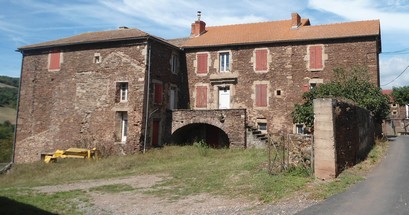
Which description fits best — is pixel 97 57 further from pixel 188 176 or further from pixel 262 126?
pixel 188 176

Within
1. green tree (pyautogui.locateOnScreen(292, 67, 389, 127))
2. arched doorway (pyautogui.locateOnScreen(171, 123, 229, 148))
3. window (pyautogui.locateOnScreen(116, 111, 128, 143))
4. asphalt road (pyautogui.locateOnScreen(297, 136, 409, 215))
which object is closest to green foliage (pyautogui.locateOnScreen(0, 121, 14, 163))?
window (pyautogui.locateOnScreen(116, 111, 128, 143))

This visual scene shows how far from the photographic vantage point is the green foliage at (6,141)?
3792 cm

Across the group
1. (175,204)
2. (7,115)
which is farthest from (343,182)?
(7,115)

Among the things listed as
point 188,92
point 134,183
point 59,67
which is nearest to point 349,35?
point 188,92

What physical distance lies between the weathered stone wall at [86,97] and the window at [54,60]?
1.09ft

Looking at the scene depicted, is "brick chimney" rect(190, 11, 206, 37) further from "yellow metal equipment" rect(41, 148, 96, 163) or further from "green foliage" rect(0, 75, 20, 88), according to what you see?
A: "green foliage" rect(0, 75, 20, 88)

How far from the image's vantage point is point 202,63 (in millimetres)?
22672

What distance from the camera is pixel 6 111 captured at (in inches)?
2443

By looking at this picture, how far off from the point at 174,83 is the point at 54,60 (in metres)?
7.93

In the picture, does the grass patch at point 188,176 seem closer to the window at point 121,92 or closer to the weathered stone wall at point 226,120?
the weathered stone wall at point 226,120

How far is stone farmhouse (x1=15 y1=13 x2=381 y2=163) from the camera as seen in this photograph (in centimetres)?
1972

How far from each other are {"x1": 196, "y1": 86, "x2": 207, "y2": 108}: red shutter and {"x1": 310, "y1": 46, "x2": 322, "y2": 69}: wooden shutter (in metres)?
6.76

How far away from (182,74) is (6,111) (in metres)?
51.7

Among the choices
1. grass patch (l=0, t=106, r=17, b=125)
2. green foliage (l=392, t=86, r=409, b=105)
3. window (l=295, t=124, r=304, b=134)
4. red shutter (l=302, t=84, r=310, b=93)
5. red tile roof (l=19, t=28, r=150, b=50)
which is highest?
red tile roof (l=19, t=28, r=150, b=50)
